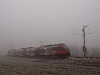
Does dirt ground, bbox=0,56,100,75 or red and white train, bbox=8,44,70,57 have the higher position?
red and white train, bbox=8,44,70,57

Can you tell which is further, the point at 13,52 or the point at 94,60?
the point at 13,52

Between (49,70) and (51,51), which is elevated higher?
(51,51)

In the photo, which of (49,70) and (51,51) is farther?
(51,51)

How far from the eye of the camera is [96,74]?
52.3 ft

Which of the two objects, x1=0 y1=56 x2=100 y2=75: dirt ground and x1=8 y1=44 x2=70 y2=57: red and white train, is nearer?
x1=0 y1=56 x2=100 y2=75: dirt ground

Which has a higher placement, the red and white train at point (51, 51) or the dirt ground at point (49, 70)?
the red and white train at point (51, 51)

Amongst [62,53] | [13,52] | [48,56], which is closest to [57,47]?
[62,53]

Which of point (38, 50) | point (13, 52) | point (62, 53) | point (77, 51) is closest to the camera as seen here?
point (62, 53)

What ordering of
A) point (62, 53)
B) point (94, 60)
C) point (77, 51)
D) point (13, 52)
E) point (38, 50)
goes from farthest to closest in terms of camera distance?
1. point (77, 51)
2. point (13, 52)
3. point (38, 50)
4. point (62, 53)
5. point (94, 60)

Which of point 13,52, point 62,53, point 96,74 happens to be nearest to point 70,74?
point 96,74

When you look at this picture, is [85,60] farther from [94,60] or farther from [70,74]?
[70,74]

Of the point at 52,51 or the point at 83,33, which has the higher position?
the point at 83,33

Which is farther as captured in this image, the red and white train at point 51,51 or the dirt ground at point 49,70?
the red and white train at point 51,51

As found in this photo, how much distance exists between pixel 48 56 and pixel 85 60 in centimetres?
1746
